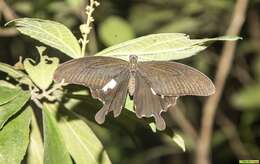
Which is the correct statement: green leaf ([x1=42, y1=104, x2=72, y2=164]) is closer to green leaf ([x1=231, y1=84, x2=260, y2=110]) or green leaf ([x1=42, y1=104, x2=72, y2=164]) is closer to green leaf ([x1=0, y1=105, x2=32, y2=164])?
green leaf ([x1=0, y1=105, x2=32, y2=164])

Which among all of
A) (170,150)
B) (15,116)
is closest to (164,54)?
(15,116)

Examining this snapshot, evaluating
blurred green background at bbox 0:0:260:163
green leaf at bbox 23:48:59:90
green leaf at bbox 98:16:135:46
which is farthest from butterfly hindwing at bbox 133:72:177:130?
green leaf at bbox 98:16:135:46

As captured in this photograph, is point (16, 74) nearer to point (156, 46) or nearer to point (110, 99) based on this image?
point (110, 99)

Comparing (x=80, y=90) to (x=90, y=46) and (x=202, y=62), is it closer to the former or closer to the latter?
(x=90, y=46)

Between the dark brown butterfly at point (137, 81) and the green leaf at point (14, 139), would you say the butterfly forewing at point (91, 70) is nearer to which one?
the dark brown butterfly at point (137, 81)

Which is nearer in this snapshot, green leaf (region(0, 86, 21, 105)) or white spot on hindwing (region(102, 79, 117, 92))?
green leaf (region(0, 86, 21, 105))

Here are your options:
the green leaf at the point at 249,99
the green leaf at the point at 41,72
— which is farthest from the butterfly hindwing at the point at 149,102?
the green leaf at the point at 249,99
